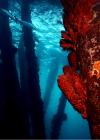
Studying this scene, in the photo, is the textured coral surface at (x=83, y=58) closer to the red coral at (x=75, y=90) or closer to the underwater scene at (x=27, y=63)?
the red coral at (x=75, y=90)

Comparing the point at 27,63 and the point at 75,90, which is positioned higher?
the point at 27,63

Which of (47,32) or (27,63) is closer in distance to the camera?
(27,63)

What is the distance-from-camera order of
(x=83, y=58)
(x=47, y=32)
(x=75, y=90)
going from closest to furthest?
(x=83, y=58) → (x=75, y=90) → (x=47, y=32)

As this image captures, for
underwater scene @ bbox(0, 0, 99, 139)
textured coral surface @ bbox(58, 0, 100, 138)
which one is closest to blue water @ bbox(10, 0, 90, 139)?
underwater scene @ bbox(0, 0, 99, 139)

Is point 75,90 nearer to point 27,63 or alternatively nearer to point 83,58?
point 83,58

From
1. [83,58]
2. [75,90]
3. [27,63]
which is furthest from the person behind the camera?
[27,63]

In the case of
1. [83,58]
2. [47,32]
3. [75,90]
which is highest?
[47,32]

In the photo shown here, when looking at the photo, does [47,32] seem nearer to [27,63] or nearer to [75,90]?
[27,63]

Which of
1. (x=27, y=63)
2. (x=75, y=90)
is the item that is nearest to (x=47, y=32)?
(x=27, y=63)

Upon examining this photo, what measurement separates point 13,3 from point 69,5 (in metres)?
11.8

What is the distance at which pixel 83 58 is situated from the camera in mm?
3846

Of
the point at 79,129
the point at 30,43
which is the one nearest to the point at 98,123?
the point at 30,43

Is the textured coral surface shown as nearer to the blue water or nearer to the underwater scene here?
the underwater scene

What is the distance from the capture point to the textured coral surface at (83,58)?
11.8 feet
